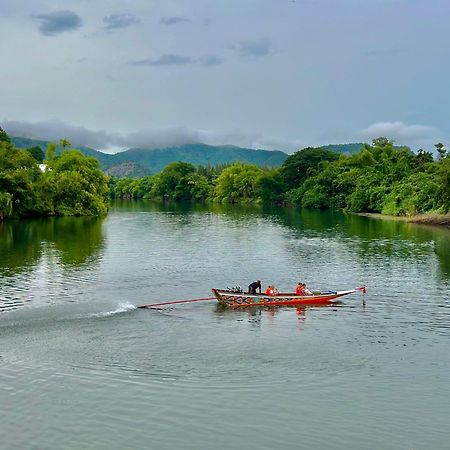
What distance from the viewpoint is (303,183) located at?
6240 inches

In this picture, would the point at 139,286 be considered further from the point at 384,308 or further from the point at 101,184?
the point at 101,184

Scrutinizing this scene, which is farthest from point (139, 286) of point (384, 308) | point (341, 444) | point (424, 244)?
point (424, 244)

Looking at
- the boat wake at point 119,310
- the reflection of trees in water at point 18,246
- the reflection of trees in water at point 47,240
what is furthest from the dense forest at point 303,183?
the boat wake at point 119,310

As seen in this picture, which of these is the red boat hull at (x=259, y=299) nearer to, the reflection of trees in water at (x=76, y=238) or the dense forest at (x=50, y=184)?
the reflection of trees in water at (x=76, y=238)

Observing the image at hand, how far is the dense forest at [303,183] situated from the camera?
96.2m

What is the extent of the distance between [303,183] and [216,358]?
133 meters

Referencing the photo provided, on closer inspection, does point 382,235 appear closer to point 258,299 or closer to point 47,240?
point 47,240

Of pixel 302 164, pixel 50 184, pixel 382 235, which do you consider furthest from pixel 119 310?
pixel 302 164

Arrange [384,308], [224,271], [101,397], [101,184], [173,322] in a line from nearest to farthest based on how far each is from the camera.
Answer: [101,397], [173,322], [384,308], [224,271], [101,184]

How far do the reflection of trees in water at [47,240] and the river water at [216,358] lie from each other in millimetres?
940

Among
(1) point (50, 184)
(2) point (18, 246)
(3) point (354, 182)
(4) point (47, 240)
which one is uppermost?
(3) point (354, 182)

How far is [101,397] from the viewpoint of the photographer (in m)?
23.3

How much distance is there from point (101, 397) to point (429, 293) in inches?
1098

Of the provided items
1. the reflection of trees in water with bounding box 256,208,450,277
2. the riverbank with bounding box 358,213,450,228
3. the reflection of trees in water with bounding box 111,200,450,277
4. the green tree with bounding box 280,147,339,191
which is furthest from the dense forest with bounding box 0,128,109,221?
the green tree with bounding box 280,147,339,191
